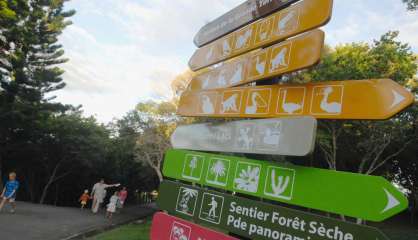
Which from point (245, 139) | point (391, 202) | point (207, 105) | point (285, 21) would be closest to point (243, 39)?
point (285, 21)

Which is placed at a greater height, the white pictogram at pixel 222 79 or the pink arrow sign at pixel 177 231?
the white pictogram at pixel 222 79

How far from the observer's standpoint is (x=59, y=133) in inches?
915

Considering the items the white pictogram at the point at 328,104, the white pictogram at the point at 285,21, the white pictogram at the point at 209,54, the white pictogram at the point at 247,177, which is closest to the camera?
the white pictogram at the point at 328,104

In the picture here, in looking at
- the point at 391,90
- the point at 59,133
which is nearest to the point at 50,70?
the point at 59,133

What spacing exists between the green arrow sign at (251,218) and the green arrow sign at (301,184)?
2.9 inches

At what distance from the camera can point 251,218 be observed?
2.51 m

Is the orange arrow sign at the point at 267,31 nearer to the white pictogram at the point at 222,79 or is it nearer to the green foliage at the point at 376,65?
the white pictogram at the point at 222,79

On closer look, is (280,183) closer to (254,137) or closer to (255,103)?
(254,137)

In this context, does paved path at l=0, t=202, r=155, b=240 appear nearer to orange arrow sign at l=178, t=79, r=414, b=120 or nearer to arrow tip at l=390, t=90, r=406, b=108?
orange arrow sign at l=178, t=79, r=414, b=120

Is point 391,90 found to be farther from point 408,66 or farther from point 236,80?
point 408,66

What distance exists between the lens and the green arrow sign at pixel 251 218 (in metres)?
2.07

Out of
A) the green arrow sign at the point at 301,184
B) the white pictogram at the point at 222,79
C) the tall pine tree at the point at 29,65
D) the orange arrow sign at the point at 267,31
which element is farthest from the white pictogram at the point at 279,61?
the tall pine tree at the point at 29,65

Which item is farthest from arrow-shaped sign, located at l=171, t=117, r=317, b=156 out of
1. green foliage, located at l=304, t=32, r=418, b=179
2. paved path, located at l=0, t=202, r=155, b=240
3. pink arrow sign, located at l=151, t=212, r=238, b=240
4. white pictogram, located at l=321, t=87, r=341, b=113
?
green foliage, located at l=304, t=32, r=418, b=179

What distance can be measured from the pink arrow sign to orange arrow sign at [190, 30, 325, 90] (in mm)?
1343
